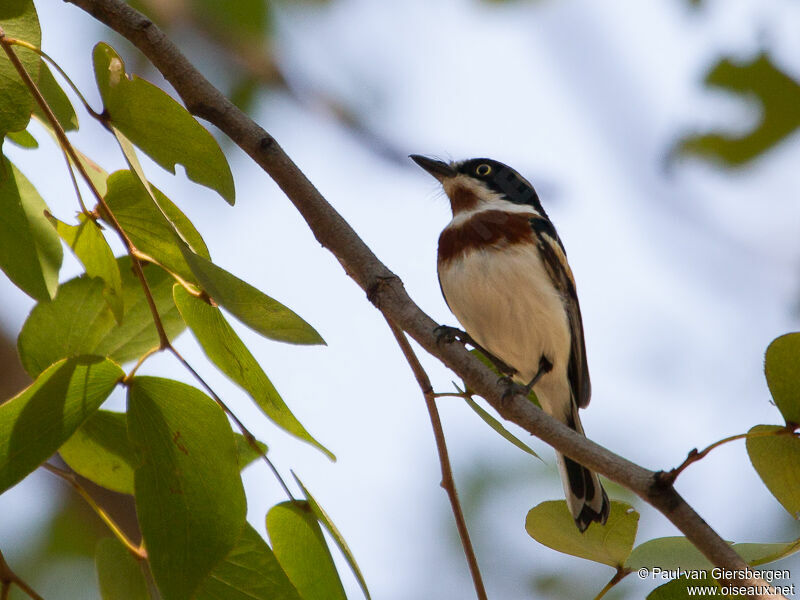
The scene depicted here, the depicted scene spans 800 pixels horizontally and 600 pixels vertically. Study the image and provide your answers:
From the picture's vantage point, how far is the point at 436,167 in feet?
14.9

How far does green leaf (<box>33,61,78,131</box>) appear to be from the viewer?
5.97 feet

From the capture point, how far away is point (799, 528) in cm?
484

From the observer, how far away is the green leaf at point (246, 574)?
66.4 inches

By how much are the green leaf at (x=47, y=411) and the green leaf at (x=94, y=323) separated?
31 centimetres

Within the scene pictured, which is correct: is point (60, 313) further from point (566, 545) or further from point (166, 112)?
point (566, 545)

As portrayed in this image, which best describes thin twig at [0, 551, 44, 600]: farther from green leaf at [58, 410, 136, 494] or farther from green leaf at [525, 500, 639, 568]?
green leaf at [525, 500, 639, 568]

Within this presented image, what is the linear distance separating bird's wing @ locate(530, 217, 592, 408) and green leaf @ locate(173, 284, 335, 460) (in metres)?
2.46

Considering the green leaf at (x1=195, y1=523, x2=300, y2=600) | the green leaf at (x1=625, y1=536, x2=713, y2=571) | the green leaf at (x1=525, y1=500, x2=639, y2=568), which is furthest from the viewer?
the green leaf at (x1=525, y1=500, x2=639, y2=568)

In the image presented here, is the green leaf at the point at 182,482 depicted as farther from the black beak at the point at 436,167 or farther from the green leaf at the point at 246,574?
the black beak at the point at 436,167

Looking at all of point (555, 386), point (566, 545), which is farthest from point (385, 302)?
point (555, 386)

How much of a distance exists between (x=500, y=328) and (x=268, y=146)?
2151 mm

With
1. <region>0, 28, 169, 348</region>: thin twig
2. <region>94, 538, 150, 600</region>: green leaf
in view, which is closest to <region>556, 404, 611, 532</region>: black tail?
<region>94, 538, 150, 600</region>: green leaf

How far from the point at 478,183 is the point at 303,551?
3139 millimetres

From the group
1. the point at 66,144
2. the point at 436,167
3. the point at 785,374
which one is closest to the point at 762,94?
the point at 785,374
